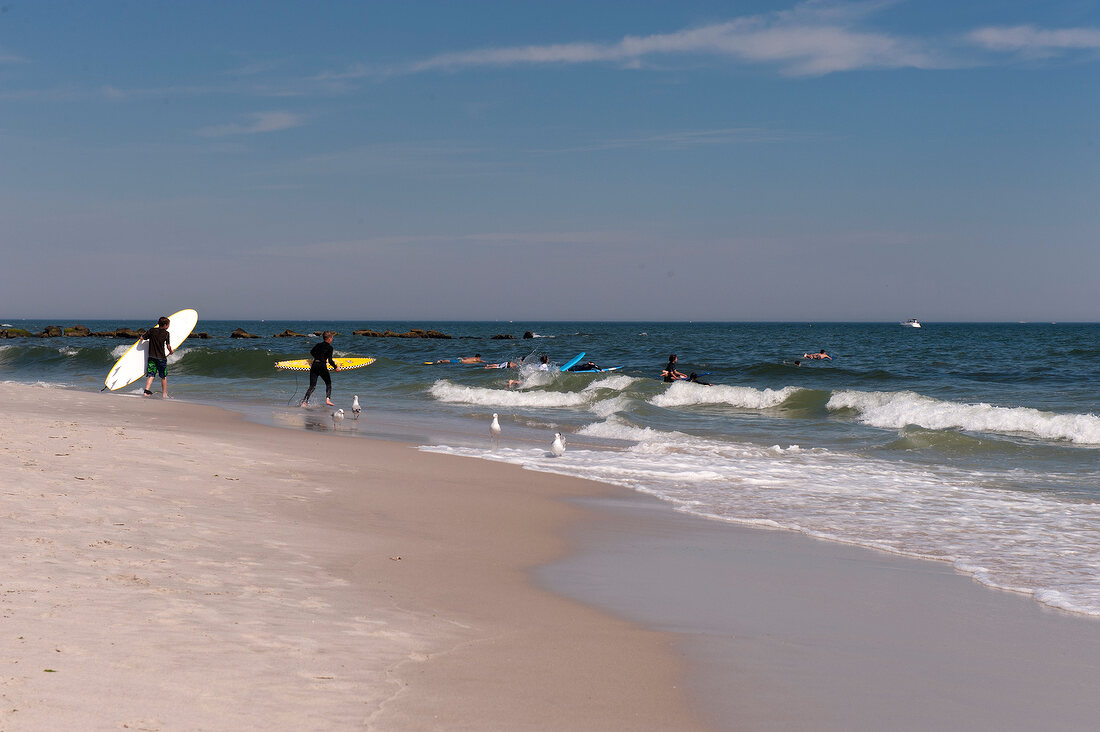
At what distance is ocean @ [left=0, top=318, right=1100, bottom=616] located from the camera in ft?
25.1

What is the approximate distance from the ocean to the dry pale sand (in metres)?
2.79

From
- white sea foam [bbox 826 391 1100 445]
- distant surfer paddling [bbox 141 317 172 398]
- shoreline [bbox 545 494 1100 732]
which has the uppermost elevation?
distant surfer paddling [bbox 141 317 172 398]

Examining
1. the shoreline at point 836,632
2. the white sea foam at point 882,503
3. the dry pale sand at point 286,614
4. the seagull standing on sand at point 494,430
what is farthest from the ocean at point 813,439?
the dry pale sand at point 286,614

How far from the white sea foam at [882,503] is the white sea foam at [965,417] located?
4940 millimetres

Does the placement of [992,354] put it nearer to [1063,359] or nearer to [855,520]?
[1063,359]

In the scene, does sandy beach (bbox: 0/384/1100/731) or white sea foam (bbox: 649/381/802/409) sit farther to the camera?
white sea foam (bbox: 649/381/802/409)

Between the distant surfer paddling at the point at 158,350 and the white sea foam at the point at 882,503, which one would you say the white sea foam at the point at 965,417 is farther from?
the distant surfer paddling at the point at 158,350

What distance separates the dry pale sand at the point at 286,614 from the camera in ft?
10.7

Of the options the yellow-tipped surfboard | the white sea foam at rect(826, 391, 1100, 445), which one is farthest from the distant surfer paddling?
the white sea foam at rect(826, 391, 1100, 445)

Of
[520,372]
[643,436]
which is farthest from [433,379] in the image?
[643,436]

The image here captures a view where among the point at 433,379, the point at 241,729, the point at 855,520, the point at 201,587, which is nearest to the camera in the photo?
the point at 241,729

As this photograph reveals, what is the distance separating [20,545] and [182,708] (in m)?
2.42

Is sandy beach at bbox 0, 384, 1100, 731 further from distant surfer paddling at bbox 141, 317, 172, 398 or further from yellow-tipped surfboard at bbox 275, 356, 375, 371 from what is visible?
yellow-tipped surfboard at bbox 275, 356, 375, 371

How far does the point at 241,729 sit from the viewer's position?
9.86ft
